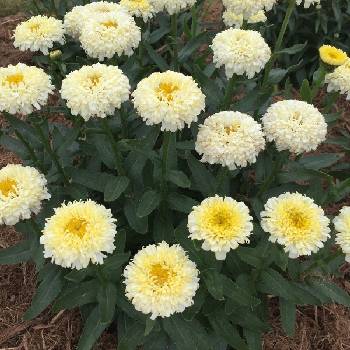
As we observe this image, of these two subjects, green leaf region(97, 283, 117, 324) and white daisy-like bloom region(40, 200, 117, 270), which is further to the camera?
green leaf region(97, 283, 117, 324)

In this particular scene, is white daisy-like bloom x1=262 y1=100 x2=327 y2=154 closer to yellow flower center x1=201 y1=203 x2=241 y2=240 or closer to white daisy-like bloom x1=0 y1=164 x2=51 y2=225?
yellow flower center x1=201 y1=203 x2=241 y2=240

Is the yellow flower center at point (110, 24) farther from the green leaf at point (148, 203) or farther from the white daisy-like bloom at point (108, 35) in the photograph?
the green leaf at point (148, 203)

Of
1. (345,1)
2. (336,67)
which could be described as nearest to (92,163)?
(336,67)

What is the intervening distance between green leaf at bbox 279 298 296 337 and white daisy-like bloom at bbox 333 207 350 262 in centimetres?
55

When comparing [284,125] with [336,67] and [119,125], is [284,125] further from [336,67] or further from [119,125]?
[119,125]

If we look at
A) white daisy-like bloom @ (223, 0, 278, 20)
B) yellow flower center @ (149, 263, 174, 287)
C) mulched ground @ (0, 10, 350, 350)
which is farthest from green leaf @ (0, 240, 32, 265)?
white daisy-like bloom @ (223, 0, 278, 20)

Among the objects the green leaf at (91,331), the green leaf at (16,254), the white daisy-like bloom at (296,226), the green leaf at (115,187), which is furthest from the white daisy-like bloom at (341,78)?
the green leaf at (16,254)

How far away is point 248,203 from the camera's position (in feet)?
10.4

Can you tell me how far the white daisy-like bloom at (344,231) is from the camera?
2141 mm

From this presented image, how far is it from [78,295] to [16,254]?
0.51m

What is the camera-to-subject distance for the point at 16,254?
107 inches

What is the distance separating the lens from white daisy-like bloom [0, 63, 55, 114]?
234 cm

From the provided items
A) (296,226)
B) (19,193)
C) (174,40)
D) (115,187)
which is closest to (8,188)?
(19,193)

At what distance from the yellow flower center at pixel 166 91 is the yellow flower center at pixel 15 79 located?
2.46 feet
